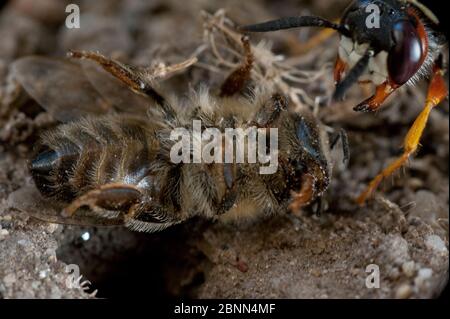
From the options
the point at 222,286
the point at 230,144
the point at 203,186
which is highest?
the point at 230,144

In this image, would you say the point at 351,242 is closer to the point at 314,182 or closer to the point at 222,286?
the point at 314,182

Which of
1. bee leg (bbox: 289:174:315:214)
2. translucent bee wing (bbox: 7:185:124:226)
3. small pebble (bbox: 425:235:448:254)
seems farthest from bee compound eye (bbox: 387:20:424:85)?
translucent bee wing (bbox: 7:185:124:226)

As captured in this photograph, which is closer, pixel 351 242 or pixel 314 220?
pixel 351 242

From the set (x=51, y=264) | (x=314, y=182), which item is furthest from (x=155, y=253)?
(x=314, y=182)

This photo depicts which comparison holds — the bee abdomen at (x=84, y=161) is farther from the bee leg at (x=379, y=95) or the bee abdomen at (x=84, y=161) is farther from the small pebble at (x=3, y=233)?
the bee leg at (x=379, y=95)

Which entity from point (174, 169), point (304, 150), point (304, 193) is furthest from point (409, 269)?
point (174, 169)

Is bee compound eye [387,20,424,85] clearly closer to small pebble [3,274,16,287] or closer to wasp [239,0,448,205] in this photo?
wasp [239,0,448,205]
